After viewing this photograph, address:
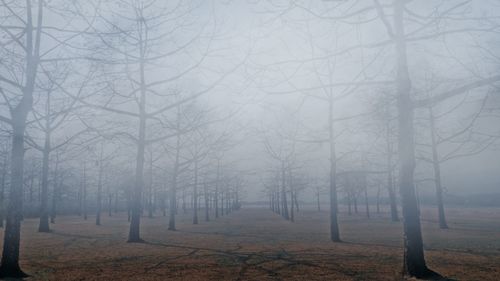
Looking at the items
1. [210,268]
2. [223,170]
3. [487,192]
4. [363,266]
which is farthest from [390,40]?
[487,192]

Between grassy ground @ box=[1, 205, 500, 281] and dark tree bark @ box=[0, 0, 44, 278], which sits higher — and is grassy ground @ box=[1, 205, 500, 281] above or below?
below

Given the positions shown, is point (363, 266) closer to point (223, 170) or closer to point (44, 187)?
point (44, 187)

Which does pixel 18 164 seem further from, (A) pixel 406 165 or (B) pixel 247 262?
(A) pixel 406 165

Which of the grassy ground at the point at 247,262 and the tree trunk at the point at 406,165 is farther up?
the tree trunk at the point at 406,165

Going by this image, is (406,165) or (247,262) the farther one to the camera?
(247,262)

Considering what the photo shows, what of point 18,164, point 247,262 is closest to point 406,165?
point 247,262

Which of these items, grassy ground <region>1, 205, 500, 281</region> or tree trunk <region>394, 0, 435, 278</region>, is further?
grassy ground <region>1, 205, 500, 281</region>

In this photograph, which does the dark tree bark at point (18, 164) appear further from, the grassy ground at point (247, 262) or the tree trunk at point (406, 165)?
the tree trunk at point (406, 165)

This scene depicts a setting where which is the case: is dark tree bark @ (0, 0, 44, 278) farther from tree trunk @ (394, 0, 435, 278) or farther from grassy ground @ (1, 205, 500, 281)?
tree trunk @ (394, 0, 435, 278)

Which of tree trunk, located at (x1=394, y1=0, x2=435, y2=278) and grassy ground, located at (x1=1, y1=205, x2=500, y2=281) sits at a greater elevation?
tree trunk, located at (x1=394, y1=0, x2=435, y2=278)

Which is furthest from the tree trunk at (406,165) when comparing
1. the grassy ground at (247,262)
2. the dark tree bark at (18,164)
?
the dark tree bark at (18,164)

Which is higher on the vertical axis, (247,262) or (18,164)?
(18,164)

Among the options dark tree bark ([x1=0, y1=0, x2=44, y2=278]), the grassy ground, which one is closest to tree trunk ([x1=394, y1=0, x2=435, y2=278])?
the grassy ground

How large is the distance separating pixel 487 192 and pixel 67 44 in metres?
102
